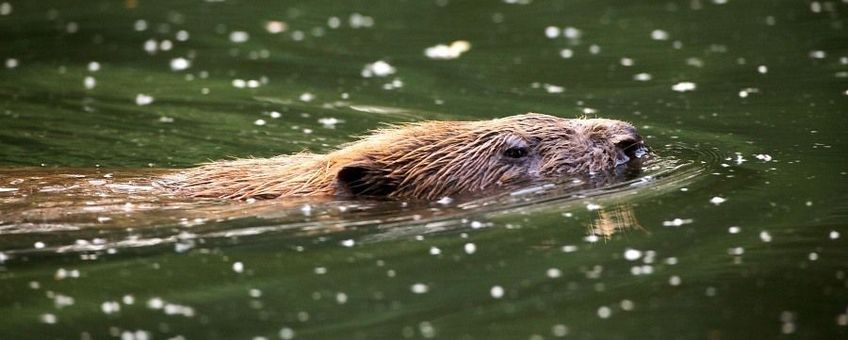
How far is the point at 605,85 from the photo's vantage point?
43.1 ft

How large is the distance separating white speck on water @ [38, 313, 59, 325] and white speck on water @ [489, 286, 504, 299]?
221 cm

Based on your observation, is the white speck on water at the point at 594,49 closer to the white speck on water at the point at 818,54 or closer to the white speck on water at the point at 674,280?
the white speck on water at the point at 818,54

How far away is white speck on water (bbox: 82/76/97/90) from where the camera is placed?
1384cm

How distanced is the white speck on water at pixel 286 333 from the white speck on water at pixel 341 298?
46cm

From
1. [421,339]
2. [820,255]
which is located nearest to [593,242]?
[820,255]

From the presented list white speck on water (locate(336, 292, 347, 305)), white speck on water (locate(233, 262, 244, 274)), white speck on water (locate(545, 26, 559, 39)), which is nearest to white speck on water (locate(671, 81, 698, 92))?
white speck on water (locate(545, 26, 559, 39))

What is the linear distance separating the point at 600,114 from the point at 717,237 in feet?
13.3

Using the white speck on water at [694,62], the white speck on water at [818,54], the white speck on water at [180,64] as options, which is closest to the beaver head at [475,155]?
the white speck on water at [694,62]

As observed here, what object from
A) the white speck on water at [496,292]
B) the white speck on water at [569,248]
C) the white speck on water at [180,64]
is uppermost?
the white speck on water at [180,64]

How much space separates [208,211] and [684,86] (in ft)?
18.1

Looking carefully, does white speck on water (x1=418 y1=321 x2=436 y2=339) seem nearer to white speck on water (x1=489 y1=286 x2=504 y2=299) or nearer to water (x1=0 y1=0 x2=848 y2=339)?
water (x1=0 y1=0 x2=848 y2=339)

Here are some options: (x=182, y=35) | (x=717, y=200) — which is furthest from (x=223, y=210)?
(x=182, y=35)

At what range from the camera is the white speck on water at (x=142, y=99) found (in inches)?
520

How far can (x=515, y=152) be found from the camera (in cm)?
955
